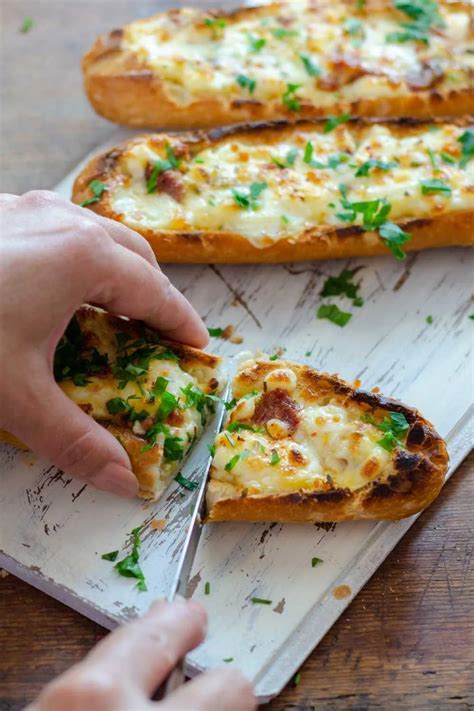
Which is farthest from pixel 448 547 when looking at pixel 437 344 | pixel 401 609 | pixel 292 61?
pixel 292 61

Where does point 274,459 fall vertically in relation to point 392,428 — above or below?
below

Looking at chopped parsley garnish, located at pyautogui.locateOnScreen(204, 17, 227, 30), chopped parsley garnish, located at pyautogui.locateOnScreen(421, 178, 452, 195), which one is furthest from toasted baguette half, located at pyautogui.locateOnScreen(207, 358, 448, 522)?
chopped parsley garnish, located at pyautogui.locateOnScreen(204, 17, 227, 30)

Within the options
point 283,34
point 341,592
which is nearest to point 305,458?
point 341,592

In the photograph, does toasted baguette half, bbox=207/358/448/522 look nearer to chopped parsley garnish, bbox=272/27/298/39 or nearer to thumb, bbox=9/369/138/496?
thumb, bbox=9/369/138/496

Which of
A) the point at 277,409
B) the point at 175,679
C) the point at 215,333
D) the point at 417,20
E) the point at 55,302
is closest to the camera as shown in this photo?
the point at 175,679

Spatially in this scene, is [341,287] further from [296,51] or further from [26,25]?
[26,25]

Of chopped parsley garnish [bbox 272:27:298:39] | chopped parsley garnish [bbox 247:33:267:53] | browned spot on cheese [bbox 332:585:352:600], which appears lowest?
browned spot on cheese [bbox 332:585:352:600]
